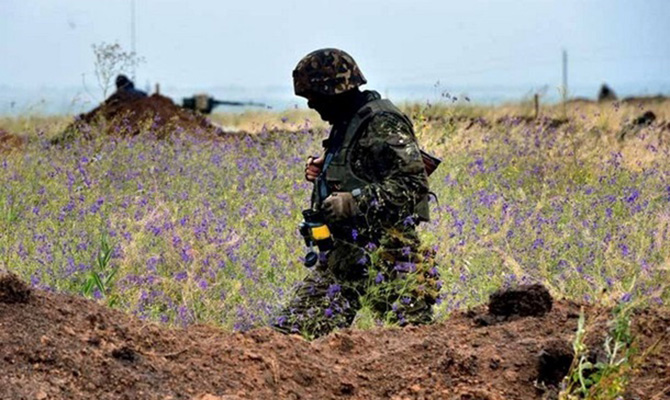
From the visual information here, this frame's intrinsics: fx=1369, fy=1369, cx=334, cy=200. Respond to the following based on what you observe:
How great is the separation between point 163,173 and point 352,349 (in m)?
6.77

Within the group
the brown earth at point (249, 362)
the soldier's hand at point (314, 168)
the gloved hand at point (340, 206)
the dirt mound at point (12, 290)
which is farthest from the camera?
the soldier's hand at point (314, 168)

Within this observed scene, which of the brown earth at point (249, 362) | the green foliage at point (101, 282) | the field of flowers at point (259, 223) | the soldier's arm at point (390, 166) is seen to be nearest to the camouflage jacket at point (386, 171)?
the soldier's arm at point (390, 166)

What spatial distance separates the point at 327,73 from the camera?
6.47 m

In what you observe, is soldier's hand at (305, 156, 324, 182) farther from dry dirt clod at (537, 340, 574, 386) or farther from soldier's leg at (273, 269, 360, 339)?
A: dry dirt clod at (537, 340, 574, 386)

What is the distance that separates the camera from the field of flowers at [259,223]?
7184 mm

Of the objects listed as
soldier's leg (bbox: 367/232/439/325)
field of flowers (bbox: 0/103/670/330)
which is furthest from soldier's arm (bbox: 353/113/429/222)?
field of flowers (bbox: 0/103/670/330)

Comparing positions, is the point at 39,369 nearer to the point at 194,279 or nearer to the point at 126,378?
the point at 126,378

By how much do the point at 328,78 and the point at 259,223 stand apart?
2.83m

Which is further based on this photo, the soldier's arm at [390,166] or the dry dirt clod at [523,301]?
the soldier's arm at [390,166]

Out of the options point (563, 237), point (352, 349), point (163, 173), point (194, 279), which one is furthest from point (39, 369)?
point (163, 173)

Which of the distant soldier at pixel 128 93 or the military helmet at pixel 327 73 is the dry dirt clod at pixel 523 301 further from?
the distant soldier at pixel 128 93

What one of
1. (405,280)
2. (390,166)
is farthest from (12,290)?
(405,280)

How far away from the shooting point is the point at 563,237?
843 cm

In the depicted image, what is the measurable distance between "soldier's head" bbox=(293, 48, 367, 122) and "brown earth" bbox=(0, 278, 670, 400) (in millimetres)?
2005
